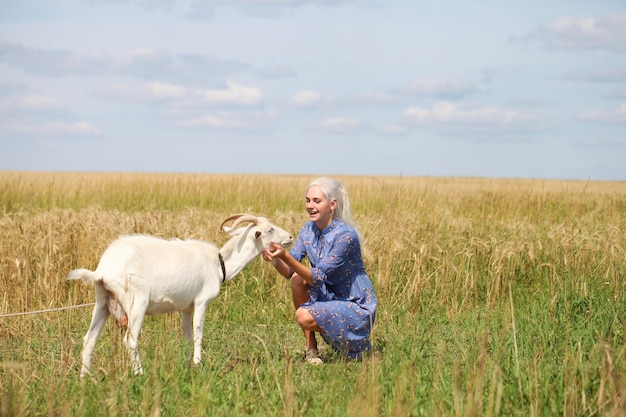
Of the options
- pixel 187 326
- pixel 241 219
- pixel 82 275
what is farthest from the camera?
pixel 187 326

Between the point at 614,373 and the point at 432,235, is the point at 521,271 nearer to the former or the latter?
the point at 432,235

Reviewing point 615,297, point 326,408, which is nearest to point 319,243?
point 326,408

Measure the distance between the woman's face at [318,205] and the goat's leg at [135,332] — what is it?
151 centimetres

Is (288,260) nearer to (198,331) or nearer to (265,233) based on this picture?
(265,233)

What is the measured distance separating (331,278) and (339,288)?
126 mm

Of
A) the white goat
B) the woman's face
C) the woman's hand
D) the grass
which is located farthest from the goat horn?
the grass

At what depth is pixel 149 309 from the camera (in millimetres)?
5070

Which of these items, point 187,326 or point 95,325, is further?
point 187,326

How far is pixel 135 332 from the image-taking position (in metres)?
4.79

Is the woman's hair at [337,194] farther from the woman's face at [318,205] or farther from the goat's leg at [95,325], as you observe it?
the goat's leg at [95,325]

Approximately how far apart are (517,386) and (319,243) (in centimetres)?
210

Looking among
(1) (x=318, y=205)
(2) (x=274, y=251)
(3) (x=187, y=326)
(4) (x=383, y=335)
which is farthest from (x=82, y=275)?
(4) (x=383, y=335)

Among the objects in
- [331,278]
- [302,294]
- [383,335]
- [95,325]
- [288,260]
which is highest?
[288,260]

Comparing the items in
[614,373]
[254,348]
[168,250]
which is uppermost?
[168,250]
